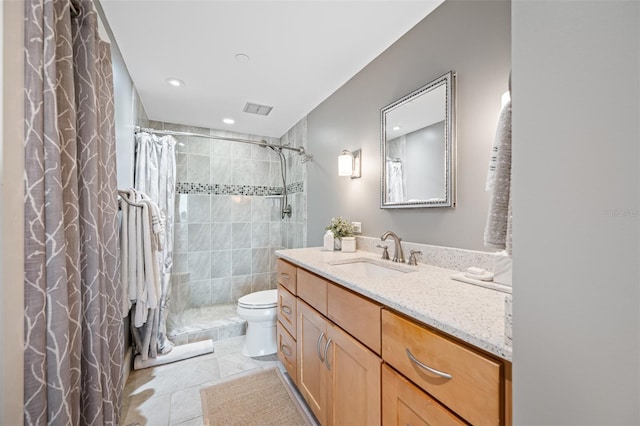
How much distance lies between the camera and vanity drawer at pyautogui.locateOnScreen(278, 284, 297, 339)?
1613 millimetres

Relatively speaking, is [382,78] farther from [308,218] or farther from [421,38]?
[308,218]

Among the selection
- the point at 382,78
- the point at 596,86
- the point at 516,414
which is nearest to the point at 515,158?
the point at 596,86

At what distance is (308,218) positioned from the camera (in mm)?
2744

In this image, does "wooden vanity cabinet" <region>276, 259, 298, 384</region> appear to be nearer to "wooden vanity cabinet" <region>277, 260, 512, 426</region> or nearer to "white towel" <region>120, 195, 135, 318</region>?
"wooden vanity cabinet" <region>277, 260, 512, 426</region>

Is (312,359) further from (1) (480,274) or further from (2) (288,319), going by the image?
(1) (480,274)

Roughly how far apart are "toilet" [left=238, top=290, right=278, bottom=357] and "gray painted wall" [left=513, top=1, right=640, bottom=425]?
6.46 feet

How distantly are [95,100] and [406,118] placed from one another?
1525 mm

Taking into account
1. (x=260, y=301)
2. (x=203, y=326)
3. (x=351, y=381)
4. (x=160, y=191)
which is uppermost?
(x=160, y=191)

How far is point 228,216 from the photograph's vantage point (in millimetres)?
3240

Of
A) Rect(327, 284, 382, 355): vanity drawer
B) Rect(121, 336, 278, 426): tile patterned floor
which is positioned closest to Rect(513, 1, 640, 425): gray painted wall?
Rect(327, 284, 382, 355): vanity drawer

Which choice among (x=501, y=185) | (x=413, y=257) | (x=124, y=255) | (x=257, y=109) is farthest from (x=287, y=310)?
(x=257, y=109)

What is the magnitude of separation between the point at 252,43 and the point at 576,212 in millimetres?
1843

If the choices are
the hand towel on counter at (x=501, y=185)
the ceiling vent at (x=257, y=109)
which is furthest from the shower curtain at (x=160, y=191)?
the hand towel on counter at (x=501, y=185)

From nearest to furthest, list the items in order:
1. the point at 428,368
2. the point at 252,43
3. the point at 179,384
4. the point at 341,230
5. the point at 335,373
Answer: the point at 428,368, the point at 335,373, the point at 252,43, the point at 179,384, the point at 341,230
